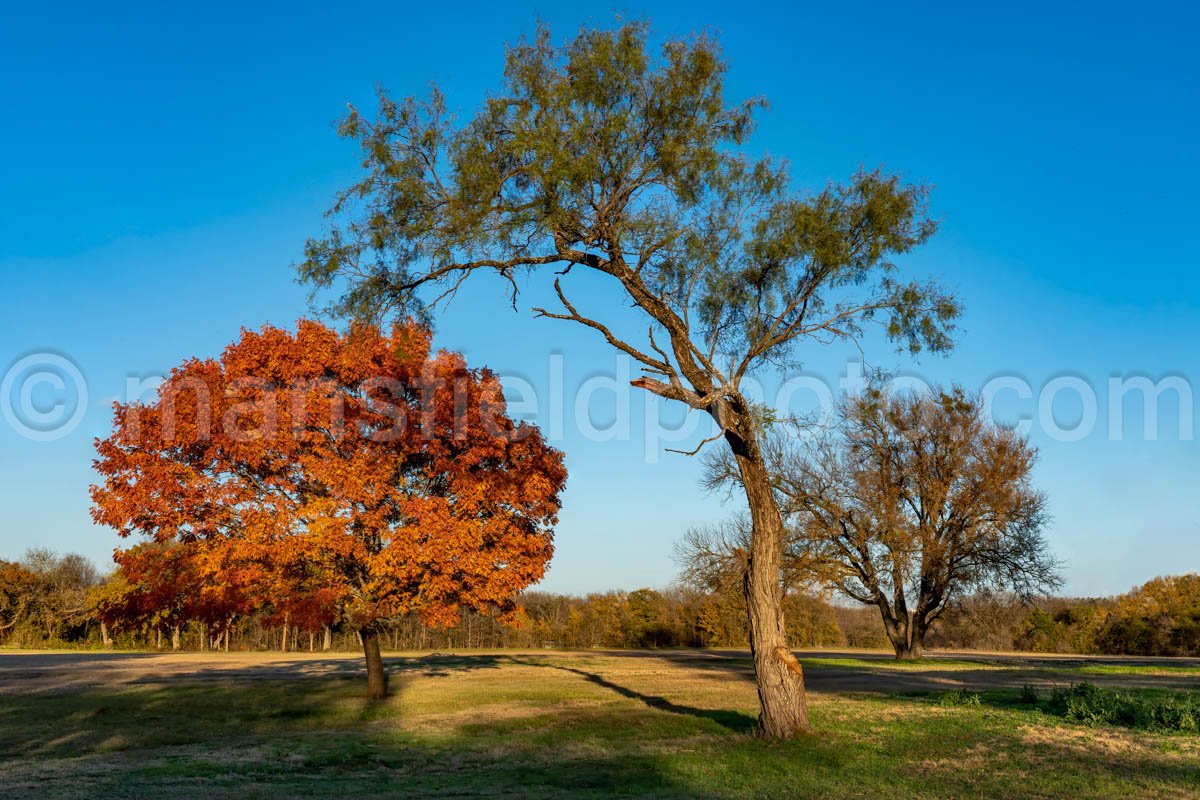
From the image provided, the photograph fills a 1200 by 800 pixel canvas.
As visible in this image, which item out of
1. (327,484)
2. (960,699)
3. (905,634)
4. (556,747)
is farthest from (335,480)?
(905,634)

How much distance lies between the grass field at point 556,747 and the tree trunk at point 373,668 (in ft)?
2.72

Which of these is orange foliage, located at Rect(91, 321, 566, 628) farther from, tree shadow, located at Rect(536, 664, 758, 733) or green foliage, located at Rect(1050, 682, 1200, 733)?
green foliage, located at Rect(1050, 682, 1200, 733)

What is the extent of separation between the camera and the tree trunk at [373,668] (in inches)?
808

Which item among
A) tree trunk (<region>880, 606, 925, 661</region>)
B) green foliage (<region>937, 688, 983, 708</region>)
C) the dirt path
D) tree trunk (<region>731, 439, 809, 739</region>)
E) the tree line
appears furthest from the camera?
the tree line

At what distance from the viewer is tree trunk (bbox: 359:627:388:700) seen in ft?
67.4

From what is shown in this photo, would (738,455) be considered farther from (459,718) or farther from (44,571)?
(44,571)

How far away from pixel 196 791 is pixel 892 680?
21.5m

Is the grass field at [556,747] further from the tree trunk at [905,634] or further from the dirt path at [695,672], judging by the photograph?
the tree trunk at [905,634]

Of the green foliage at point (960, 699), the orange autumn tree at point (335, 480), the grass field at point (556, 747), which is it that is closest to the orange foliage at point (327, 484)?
the orange autumn tree at point (335, 480)

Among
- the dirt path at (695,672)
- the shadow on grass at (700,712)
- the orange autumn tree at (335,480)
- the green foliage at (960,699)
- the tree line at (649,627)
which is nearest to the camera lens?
the shadow on grass at (700,712)

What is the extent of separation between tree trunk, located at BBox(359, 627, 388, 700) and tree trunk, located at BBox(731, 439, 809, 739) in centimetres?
1100

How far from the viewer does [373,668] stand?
2073 centimetres

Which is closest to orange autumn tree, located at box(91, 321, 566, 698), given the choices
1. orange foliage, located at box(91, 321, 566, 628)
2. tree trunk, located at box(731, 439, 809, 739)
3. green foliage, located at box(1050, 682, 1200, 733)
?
orange foliage, located at box(91, 321, 566, 628)

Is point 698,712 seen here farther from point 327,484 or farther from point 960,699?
point 327,484
